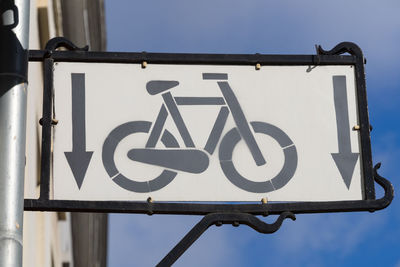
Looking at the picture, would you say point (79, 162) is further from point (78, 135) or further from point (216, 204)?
point (216, 204)

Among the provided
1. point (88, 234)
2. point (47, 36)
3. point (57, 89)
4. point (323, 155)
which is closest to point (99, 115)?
point (57, 89)

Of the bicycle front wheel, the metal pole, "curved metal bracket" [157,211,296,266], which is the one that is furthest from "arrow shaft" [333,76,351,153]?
the metal pole

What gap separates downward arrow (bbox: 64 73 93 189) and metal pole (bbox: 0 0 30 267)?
0.79m

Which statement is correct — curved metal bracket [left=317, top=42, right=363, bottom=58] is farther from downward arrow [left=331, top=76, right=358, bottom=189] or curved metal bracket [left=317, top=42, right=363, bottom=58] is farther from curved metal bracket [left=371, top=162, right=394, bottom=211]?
curved metal bracket [left=371, top=162, right=394, bottom=211]

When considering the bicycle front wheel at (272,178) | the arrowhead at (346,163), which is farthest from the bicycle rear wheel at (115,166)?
the arrowhead at (346,163)

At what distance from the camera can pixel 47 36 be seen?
13.8m

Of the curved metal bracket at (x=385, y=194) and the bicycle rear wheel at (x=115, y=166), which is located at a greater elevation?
the bicycle rear wheel at (x=115, y=166)

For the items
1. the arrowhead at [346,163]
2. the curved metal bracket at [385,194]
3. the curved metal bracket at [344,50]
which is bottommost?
the curved metal bracket at [385,194]

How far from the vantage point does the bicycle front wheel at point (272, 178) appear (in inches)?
226

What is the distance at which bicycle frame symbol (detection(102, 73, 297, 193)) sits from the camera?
572 centimetres

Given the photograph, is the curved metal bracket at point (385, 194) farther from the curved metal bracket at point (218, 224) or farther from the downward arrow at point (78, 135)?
the downward arrow at point (78, 135)

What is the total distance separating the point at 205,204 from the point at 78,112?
872 mm

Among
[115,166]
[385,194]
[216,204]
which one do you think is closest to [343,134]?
[385,194]

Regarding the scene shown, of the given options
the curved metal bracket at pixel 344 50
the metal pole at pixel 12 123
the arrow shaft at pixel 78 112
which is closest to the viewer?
the metal pole at pixel 12 123
